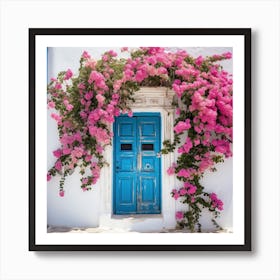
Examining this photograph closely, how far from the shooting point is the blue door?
4.32 m

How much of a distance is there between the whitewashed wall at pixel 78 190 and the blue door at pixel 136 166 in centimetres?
40

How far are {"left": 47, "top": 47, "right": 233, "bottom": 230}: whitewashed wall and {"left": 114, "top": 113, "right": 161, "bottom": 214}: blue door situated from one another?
40cm

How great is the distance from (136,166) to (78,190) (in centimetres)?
77

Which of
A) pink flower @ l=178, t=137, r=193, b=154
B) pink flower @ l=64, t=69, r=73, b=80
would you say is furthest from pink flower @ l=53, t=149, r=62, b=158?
pink flower @ l=178, t=137, r=193, b=154

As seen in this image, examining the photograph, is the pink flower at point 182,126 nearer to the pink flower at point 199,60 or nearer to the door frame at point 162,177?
the door frame at point 162,177

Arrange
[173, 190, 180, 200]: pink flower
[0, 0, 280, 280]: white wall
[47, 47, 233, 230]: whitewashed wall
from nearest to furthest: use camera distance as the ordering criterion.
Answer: [0, 0, 280, 280]: white wall < [47, 47, 233, 230]: whitewashed wall < [173, 190, 180, 200]: pink flower

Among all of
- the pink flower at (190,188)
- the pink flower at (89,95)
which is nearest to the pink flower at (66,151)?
the pink flower at (89,95)

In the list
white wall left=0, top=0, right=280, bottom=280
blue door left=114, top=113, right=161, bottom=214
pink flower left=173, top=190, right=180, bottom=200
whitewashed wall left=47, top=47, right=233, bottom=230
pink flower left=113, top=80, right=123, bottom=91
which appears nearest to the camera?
white wall left=0, top=0, right=280, bottom=280

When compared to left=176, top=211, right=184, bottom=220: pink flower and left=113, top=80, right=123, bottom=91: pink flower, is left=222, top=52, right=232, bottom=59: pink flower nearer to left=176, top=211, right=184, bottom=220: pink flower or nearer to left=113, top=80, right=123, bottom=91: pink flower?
left=113, top=80, right=123, bottom=91: pink flower

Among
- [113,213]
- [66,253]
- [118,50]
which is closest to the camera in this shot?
[66,253]
